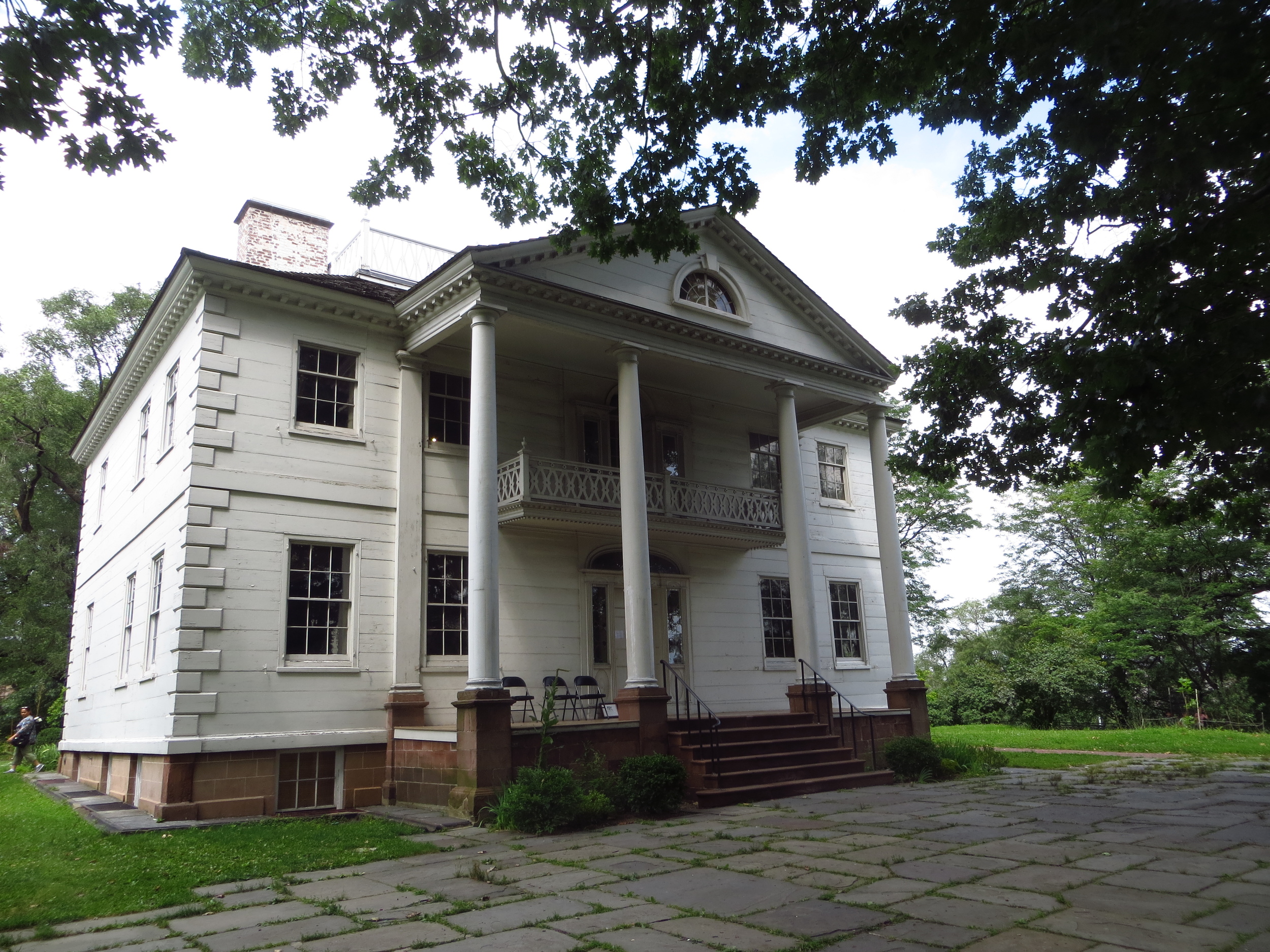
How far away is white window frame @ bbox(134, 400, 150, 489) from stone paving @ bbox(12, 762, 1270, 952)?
9.62 meters

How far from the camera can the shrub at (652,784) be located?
10.5 m

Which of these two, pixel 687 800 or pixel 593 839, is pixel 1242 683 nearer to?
pixel 687 800

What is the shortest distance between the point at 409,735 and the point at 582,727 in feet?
8.27

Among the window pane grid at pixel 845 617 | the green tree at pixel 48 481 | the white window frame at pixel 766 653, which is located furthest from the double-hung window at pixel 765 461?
the green tree at pixel 48 481

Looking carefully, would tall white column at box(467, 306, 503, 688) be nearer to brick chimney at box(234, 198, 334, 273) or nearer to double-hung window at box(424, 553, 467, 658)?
double-hung window at box(424, 553, 467, 658)

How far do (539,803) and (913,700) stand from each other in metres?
8.34

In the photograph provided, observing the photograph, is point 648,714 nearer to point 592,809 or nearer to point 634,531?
point 592,809

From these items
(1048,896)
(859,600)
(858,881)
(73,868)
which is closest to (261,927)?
(73,868)

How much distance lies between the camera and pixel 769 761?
42.0ft

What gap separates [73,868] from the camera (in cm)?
790

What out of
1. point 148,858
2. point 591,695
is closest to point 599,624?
point 591,695

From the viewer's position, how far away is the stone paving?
5.11 metres

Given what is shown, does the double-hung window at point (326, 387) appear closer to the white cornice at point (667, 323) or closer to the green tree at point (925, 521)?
the white cornice at point (667, 323)

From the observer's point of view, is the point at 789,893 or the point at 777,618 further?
the point at 777,618
